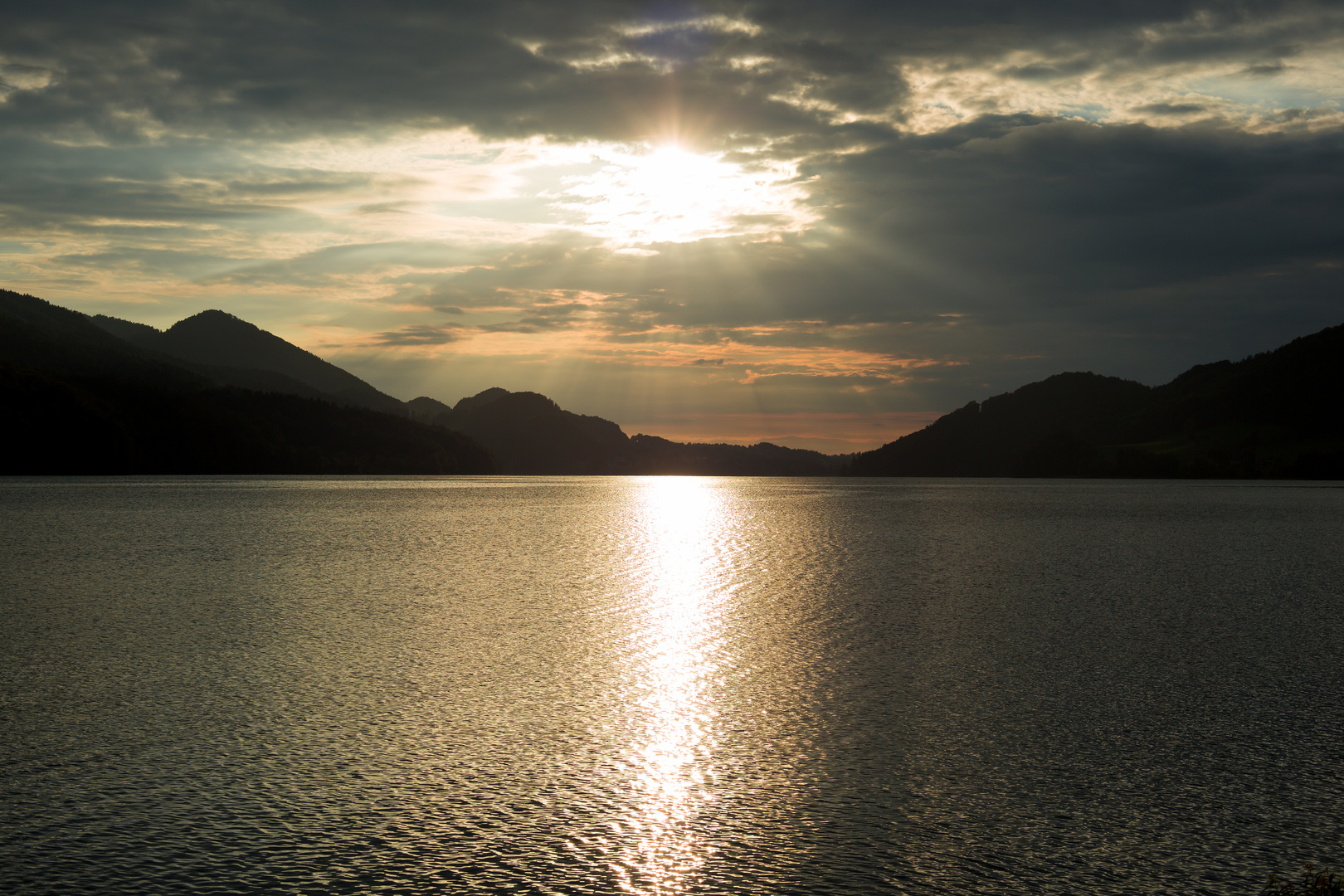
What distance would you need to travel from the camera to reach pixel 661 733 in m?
9.98

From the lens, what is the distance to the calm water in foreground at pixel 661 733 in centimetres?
666

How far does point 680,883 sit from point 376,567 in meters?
22.5

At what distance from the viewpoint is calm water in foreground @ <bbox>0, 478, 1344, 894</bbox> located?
6.66 metres

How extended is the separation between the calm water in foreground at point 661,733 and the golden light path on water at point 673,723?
0.05 m

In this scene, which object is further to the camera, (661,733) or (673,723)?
(673,723)

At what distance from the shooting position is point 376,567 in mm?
27047

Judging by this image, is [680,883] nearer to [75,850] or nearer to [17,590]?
[75,850]

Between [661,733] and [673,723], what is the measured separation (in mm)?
478

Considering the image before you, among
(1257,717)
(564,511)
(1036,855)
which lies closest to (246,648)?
(1036,855)

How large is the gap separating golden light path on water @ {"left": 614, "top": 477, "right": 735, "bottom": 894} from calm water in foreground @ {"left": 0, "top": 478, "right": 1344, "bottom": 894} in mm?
46

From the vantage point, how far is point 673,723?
10438mm

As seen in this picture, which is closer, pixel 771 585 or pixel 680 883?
pixel 680 883

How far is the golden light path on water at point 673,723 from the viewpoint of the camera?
21.9ft

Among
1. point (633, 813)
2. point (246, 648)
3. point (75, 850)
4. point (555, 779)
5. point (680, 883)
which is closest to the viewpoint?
point (680, 883)
